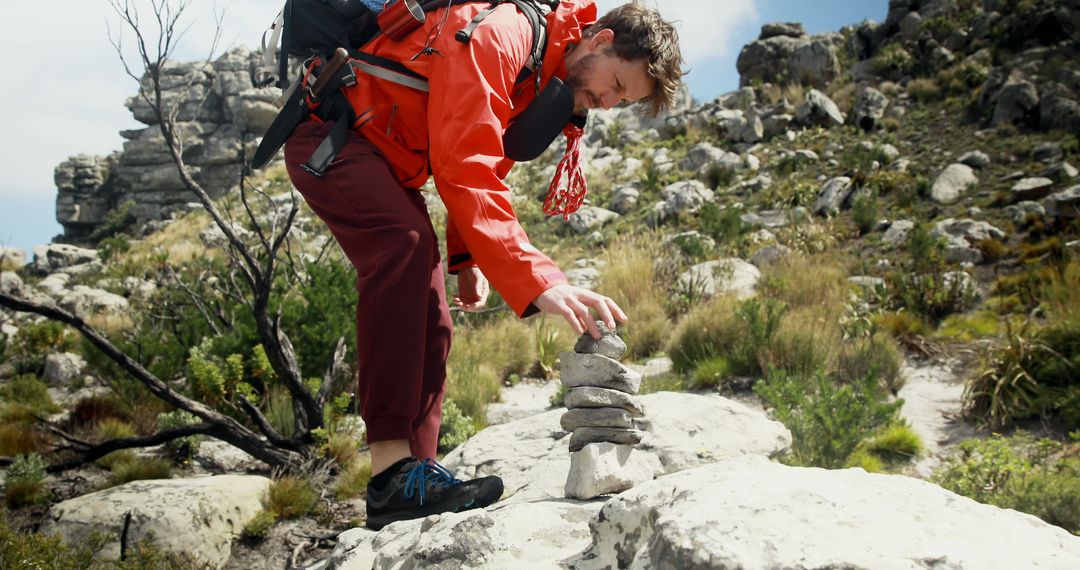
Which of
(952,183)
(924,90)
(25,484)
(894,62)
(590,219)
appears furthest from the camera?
(894,62)

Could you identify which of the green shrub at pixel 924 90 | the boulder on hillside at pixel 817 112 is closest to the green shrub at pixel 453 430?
the boulder on hillside at pixel 817 112

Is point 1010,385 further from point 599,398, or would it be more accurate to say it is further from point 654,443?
point 599,398

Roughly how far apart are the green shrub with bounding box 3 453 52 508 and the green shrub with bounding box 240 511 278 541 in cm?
125

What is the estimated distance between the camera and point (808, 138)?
19.4 metres

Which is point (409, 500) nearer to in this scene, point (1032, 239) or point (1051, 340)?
point (1051, 340)

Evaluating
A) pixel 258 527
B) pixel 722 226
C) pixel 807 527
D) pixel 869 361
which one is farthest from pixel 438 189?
pixel 722 226

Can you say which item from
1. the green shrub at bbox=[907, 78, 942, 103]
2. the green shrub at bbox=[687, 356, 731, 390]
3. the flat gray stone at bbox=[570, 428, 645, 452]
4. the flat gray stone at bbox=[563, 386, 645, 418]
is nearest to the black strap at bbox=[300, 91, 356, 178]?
the flat gray stone at bbox=[563, 386, 645, 418]

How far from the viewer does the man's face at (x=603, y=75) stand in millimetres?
2455

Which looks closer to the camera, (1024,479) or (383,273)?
(383,273)

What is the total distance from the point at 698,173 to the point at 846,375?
43.4ft

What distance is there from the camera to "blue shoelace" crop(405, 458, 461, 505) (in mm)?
2246

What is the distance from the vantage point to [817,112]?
20.4m

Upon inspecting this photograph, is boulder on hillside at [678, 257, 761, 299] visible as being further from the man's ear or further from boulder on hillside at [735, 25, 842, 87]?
boulder on hillside at [735, 25, 842, 87]

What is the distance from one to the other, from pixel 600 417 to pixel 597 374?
136 millimetres
